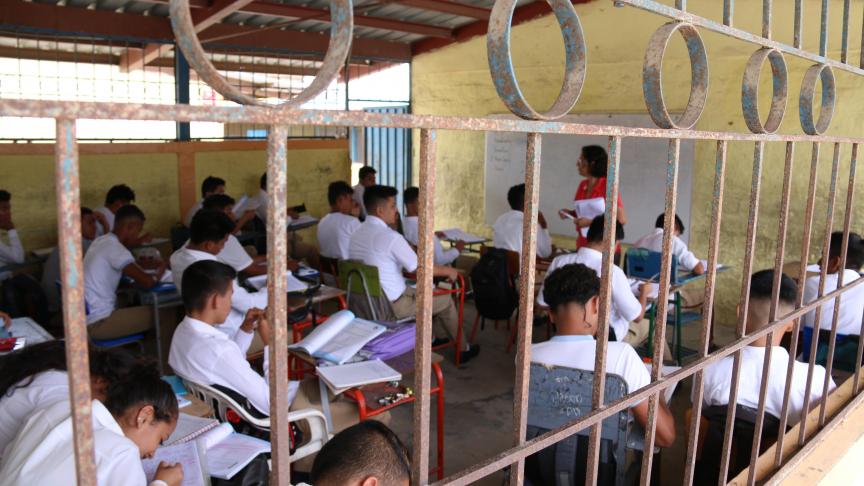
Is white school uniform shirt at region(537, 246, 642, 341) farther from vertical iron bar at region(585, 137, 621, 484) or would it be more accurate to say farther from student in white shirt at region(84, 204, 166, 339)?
student in white shirt at region(84, 204, 166, 339)

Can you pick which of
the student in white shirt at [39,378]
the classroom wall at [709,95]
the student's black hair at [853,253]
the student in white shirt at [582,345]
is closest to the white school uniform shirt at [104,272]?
the student in white shirt at [39,378]

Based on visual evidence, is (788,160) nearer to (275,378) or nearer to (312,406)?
(275,378)

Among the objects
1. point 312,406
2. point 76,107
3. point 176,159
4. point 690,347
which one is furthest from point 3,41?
point 76,107

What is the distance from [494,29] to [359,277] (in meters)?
3.22

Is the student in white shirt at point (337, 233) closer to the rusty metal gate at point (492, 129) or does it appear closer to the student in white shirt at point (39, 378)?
the student in white shirt at point (39, 378)

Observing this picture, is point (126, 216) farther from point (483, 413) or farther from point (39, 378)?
point (39, 378)

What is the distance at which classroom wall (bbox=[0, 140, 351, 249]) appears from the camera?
599cm

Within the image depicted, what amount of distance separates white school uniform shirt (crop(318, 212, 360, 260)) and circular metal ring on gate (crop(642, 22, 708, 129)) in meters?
3.92

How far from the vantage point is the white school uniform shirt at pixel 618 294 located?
3195 millimetres

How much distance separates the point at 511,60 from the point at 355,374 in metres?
1.67

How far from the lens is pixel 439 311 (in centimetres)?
446

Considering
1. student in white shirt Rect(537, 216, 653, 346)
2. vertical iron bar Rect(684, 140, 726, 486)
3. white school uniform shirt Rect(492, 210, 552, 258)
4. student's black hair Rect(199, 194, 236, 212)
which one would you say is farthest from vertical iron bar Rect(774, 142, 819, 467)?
student's black hair Rect(199, 194, 236, 212)

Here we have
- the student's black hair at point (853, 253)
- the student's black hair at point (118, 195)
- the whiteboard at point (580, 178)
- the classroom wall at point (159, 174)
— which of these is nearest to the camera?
the student's black hair at point (853, 253)

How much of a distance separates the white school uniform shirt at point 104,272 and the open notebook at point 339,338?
1770 millimetres
